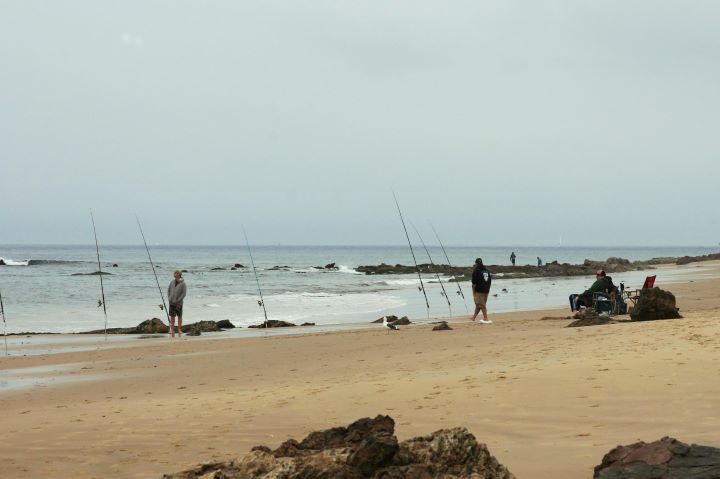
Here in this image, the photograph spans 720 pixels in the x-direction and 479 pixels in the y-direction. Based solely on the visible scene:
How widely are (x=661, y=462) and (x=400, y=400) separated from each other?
11.5 ft

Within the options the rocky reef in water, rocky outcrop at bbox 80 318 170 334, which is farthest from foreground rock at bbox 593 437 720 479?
the rocky reef in water

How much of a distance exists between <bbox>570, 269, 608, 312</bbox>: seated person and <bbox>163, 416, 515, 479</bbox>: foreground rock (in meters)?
12.6

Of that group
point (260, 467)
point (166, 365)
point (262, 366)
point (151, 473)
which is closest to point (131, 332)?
point (166, 365)

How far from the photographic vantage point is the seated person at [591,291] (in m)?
15.7

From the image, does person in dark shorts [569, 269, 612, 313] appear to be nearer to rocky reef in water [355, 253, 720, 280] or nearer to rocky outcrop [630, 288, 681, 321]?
rocky outcrop [630, 288, 681, 321]

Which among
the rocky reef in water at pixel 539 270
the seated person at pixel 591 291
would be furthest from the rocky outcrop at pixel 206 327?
the rocky reef in water at pixel 539 270

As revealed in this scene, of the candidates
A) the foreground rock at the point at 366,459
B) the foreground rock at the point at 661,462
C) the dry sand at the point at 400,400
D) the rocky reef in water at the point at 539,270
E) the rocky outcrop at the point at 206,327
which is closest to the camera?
the foreground rock at the point at 366,459

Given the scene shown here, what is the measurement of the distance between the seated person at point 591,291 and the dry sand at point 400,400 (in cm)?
383

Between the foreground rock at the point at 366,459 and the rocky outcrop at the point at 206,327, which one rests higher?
the foreground rock at the point at 366,459

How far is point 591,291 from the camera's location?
15.9 m

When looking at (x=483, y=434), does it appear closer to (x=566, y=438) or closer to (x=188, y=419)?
(x=566, y=438)

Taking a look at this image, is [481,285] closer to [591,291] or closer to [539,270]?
[591,291]

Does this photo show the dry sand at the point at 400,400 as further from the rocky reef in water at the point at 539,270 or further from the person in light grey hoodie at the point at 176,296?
the rocky reef in water at the point at 539,270

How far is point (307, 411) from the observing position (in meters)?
6.84
